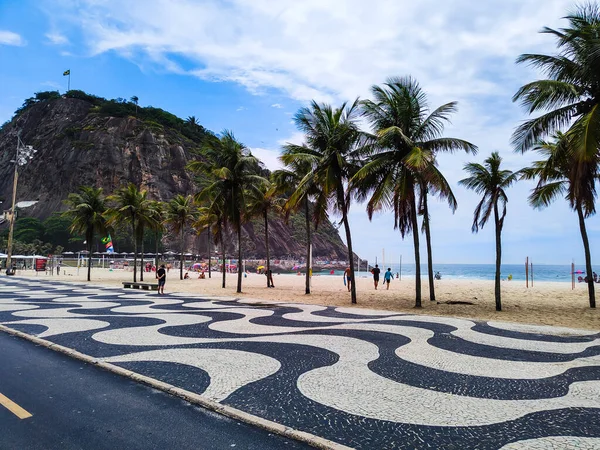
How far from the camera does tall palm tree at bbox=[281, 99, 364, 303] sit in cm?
1795

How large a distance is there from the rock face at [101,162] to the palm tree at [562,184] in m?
91.5

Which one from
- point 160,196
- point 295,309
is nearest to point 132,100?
point 160,196

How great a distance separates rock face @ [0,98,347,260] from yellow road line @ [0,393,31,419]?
10362cm

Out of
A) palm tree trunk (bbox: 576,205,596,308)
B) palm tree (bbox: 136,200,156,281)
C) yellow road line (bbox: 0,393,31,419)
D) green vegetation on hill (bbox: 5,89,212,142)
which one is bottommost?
yellow road line (bbox: 0,393,31,419)

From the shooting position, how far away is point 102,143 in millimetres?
110000

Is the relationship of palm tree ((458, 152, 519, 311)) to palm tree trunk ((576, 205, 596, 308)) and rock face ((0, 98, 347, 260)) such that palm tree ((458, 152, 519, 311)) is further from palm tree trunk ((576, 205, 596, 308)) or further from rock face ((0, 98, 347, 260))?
rock face ((0, 98, 347, 260))

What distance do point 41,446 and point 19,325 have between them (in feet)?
27.0

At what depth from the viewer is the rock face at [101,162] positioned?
106 meters

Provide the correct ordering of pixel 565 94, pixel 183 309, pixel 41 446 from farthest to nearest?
pixel 183 309
pixel 565 94
pixel 41 446

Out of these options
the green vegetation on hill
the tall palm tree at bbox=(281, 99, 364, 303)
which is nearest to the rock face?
the green vegetation on hill

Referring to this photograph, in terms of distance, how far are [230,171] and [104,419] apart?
19.6 m

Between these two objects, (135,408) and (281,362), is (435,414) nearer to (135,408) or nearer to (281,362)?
(281,362)

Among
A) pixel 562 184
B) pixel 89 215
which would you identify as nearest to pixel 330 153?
pixel 562 184

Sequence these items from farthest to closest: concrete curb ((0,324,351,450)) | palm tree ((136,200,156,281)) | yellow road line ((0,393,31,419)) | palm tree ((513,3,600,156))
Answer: palm tree ((136,200,156,281)) → palm tree ((513,3,600,156)) → yellow road line ((0,393,31,419)) → concrete curb ((0,324,351,450))
